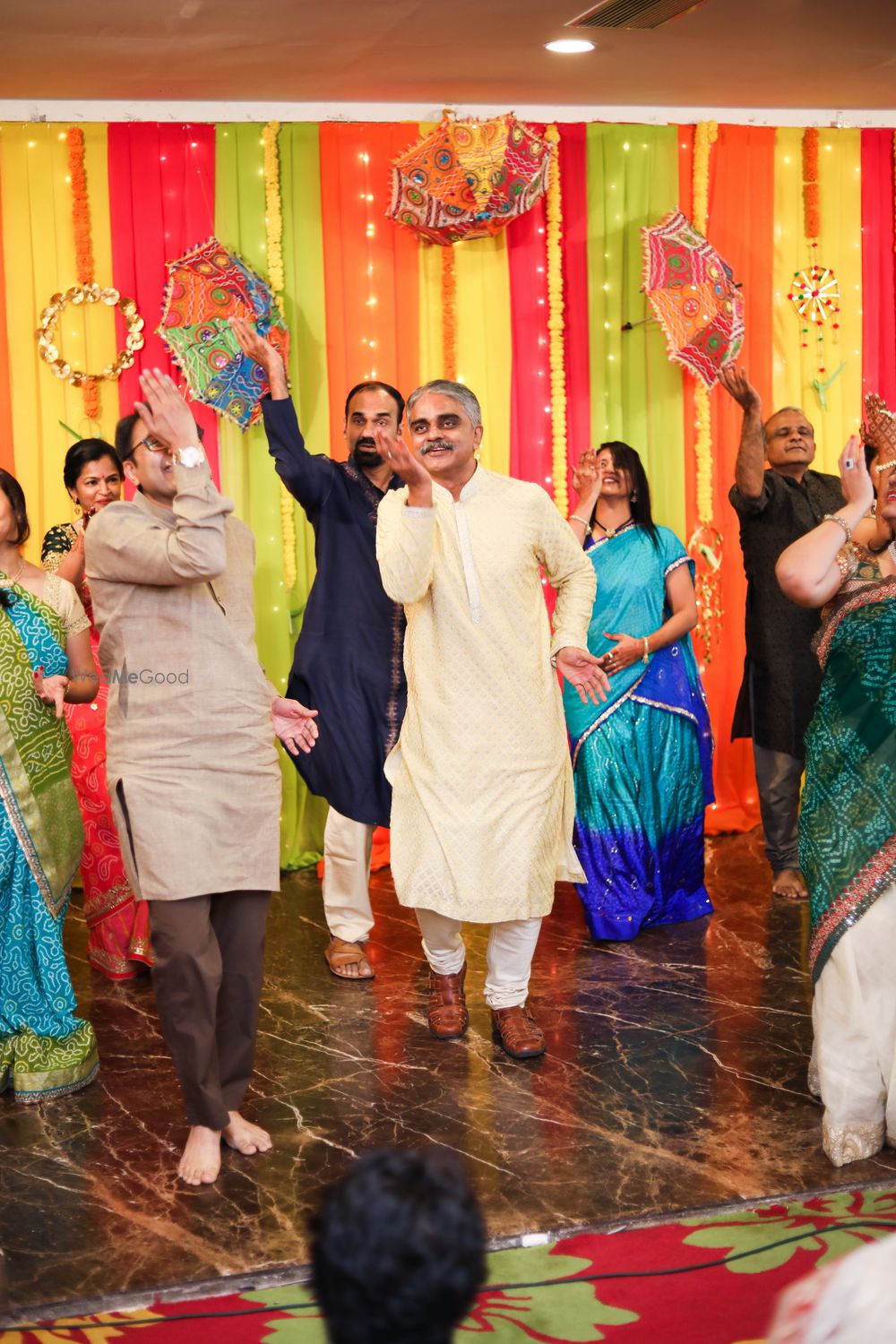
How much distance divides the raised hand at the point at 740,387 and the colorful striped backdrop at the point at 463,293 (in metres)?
1.09

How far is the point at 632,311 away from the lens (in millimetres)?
6227

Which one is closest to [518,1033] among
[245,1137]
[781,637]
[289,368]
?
[245,1137]

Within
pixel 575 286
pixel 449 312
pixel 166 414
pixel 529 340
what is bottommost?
pixel 166 414

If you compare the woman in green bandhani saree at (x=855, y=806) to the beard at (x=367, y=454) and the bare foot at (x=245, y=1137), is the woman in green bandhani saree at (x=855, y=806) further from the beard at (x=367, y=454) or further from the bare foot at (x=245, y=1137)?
the beard at (x=367, y=454)

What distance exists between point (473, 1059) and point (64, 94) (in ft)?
12.9

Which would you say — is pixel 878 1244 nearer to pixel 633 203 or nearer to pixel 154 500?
pixel 154 500

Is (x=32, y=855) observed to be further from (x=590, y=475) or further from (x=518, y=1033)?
(x=590, y=475)

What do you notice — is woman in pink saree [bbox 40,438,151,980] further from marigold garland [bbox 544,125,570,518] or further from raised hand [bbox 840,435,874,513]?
raised hand [bbox 840,435,874,513]

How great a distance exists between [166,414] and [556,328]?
349cm

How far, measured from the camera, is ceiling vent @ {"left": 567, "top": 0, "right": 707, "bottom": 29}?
466 centimetres

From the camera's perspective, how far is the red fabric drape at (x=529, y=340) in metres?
6.14

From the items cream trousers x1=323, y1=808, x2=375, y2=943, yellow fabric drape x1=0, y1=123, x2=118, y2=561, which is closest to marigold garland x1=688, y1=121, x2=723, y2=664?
cream trousers x1=323, y1=808, x2=375, y2=943

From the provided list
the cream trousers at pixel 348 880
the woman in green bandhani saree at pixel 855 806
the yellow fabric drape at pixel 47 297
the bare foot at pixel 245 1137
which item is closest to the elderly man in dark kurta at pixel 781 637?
the cream trousers at pixel 348 880

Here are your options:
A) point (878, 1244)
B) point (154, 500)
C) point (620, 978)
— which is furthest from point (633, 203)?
point (878, 1244)
